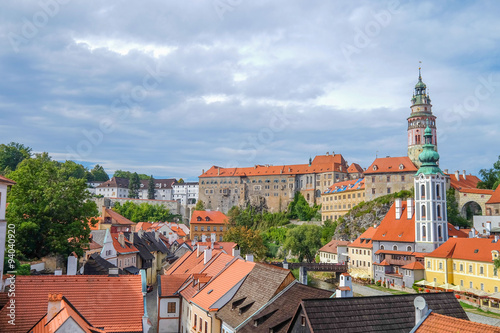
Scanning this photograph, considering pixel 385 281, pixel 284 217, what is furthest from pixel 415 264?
pixel 284 217

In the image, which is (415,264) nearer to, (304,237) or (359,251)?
(359,251)

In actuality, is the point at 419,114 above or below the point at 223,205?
above

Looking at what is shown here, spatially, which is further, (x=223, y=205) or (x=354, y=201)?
(x=223, y=205)

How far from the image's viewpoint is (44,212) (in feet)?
96.5

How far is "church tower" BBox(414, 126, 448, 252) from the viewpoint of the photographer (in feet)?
208

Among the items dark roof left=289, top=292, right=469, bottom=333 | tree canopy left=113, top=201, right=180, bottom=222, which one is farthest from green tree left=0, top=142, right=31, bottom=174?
dark roof left=289, top=292, right=469, bottom=333

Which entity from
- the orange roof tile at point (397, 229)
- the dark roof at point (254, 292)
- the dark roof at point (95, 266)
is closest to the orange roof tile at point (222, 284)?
the dark roof at point (254, 292)

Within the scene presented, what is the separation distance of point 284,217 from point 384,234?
4875cm

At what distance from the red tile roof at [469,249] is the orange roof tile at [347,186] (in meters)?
42.2

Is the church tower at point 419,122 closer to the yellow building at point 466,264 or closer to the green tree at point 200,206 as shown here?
the yellow building at point 466,264

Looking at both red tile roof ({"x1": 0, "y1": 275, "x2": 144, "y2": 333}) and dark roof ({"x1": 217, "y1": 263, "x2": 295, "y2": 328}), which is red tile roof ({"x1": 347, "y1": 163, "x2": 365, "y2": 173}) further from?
red tile roof ({"x1": 0, "y1": 275, "x2": 144, "y2": 333})

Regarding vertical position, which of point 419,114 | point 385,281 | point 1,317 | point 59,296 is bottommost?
point 385,281

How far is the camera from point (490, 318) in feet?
126

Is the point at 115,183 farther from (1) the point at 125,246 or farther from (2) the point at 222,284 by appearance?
(2) the point at 222,284
